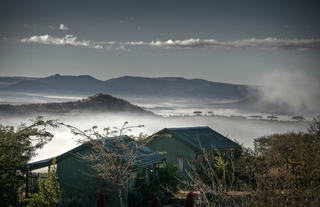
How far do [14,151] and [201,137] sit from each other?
2205 centimetres

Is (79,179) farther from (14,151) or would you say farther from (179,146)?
(179,146)

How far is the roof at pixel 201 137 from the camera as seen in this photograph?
36.0 m

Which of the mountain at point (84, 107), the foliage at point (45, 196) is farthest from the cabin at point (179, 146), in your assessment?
the mountain at point (84, 107)

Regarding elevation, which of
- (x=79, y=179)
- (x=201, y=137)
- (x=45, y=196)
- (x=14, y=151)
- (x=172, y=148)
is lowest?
(x=79, y=179)

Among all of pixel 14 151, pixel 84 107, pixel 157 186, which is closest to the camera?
pixel 14 151

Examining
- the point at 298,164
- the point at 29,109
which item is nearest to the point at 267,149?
the point at 298,164

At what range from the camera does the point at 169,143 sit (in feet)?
119

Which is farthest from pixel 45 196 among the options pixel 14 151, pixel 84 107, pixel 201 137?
pixel 84 107

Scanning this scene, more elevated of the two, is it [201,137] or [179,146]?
[201,137]

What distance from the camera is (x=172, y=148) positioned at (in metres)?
36.1

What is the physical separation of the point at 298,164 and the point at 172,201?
18.6 meters

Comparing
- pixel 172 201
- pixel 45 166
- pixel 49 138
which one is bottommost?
pixel 172 201

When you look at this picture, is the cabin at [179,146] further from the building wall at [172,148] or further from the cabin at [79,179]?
the cabin at [79,179]

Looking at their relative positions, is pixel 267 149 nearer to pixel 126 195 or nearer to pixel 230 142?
pixel 230 142
